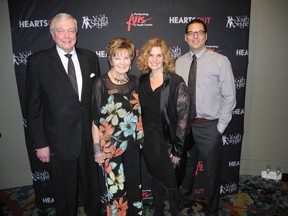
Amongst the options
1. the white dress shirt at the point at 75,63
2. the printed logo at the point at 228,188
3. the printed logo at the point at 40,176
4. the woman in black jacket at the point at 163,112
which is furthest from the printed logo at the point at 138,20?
the printed logo at the point at 228,188

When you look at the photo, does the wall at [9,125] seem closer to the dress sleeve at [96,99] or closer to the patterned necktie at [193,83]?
the dress sleeve at [96,99]

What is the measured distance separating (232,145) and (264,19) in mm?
1918

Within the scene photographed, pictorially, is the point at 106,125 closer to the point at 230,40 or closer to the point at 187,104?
the point at 187,104

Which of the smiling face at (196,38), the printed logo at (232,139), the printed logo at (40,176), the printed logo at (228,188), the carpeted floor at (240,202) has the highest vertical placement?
the smiling face at (196,38)

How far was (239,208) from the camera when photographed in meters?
3.20

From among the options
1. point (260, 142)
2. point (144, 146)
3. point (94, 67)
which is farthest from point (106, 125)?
point (260, 142)

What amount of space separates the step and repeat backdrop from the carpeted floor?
0.40 meters

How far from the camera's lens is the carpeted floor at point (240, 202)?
312 cm

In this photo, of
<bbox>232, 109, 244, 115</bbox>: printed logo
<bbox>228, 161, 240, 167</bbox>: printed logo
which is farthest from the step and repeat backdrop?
<bbox>228, 161, 240, 167</bbox>: printed logo

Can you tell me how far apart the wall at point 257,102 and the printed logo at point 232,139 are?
1.92 feet

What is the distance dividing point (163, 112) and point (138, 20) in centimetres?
136

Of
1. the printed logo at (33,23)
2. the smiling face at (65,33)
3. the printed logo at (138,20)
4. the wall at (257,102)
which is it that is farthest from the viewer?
the wall at (257,102)

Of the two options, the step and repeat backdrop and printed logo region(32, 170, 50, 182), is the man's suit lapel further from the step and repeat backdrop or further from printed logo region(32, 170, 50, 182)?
printed logo region(32, 170, 50, 182)

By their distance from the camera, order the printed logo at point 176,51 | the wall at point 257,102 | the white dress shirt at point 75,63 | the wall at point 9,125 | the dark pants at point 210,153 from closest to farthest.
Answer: the white dress shirt at point 75,63, the dark pants at point 210,153, the printed logo at point 176,51, the wall at point 9,125, the wall at point 257,102
